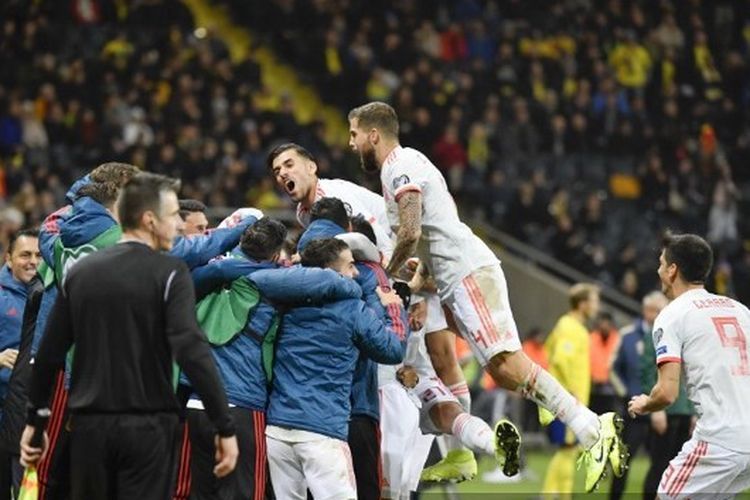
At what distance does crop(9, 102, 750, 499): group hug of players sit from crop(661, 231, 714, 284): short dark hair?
1.13m

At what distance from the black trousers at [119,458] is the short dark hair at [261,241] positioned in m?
1.93

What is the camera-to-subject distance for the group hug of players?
27.3ft

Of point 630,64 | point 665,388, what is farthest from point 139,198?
point 630,64

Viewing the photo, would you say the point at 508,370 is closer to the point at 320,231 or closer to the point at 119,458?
the point at 320,231

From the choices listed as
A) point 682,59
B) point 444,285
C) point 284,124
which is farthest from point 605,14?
point 444,285

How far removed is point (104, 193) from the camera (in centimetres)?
825

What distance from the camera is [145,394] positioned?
266 inches

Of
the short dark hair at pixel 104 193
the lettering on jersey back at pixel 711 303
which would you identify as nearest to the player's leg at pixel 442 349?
the lettering on jersey back at pixel 711 303

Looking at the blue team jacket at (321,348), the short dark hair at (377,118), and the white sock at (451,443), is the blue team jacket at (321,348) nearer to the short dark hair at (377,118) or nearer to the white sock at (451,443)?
the short dark hair at (377,118)

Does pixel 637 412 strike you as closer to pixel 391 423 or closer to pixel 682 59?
pixel 391 423

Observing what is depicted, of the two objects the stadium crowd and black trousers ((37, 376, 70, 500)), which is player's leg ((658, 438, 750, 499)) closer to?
black trousers ((37, 376, 70, 500))

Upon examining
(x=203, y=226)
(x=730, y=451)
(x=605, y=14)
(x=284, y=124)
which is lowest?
(x=730, y=451)

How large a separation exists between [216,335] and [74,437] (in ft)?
5.77

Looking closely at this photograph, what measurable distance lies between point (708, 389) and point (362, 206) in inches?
109
